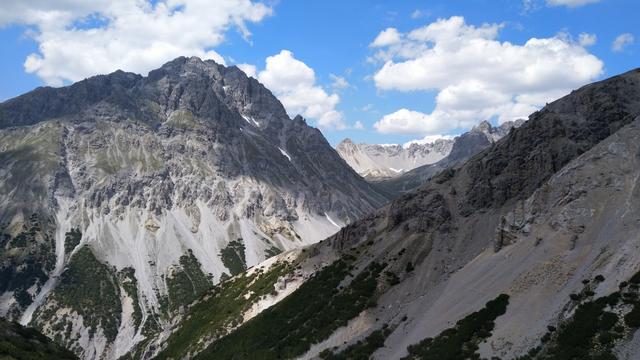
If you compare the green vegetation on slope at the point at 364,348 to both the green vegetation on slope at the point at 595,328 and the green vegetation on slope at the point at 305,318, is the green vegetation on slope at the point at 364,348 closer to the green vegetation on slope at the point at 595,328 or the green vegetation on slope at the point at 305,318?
the green vegetation on slope at the point at 305,318

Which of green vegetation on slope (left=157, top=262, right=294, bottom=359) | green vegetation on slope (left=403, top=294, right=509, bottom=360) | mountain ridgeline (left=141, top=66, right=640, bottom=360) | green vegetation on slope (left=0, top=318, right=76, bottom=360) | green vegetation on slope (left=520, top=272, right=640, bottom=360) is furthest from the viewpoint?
green vegetation on slope (left=157, top=262, right=294, bottom=359)

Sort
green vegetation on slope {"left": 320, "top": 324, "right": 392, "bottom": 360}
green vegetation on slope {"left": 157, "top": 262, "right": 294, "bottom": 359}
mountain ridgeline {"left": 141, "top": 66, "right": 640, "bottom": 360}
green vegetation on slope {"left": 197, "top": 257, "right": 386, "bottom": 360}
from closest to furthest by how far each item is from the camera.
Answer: mountain ridgeline {"left": 141, "top": 66, "right": 640, "bottom": 360}, green vegetation on slope {"left": 320, "top": 324, "right": 392, "bottom": 360}, green vegetation on slope {"left": 197, "top": 257, "right": 386, "bottom": 360}, green vegetation on slope {"left": 157, "top": 262, "right": 294, "bottom": 359}

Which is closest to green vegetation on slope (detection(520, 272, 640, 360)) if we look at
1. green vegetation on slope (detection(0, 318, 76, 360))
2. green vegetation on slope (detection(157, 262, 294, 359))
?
green vegetation on slope (detection(0, 318, 76, 360))

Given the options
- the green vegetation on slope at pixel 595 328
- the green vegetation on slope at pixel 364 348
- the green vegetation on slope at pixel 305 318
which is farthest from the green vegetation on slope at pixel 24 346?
the green vegetation on slope at pixel 595 328

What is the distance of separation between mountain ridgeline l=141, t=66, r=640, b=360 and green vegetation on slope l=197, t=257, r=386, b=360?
0.29 meters

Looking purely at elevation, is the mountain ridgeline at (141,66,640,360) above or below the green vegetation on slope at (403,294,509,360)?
above

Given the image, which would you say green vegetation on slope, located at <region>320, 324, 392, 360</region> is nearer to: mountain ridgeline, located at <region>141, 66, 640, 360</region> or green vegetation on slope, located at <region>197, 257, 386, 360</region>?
mountain ridgeline, located at <region>141, 66, 640, 360</region>

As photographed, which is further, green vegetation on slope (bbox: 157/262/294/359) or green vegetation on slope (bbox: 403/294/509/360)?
green vegetation on slope (bbox: 157/262/294/359)

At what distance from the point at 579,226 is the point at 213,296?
106 metres

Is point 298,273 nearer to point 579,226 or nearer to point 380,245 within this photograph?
point 380,245

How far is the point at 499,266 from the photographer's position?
60.0 metres

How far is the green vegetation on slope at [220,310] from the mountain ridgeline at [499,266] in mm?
1273

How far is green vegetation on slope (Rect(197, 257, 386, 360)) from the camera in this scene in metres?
74.8

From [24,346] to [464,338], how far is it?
48.8 metres
